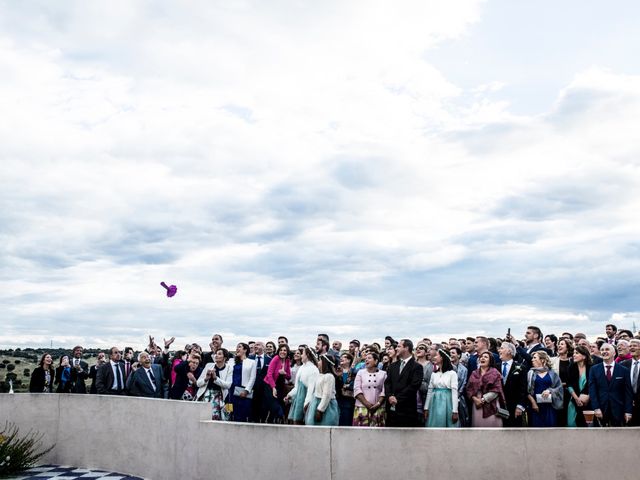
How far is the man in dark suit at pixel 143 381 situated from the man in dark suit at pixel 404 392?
20.3ft

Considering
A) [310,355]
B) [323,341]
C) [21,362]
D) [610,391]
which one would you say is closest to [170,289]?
[323,341]

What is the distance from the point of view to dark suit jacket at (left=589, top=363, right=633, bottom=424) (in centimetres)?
920

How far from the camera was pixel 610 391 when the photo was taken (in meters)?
9.23

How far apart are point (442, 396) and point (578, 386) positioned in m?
2.12

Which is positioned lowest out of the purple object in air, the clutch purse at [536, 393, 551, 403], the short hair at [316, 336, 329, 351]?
the clutch purse at [536, 393, 551, 403]

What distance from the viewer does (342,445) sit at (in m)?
8.52

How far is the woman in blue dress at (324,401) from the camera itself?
9711 mm

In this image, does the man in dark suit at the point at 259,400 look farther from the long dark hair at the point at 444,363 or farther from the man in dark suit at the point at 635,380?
the man in dark suit at the point at 635,380

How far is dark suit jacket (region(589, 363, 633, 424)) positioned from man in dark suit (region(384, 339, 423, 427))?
251 cm

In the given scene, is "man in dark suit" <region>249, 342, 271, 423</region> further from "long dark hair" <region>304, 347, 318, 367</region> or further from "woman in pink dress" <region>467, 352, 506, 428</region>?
"woman in pink dress" <region>467, 352, 506, 428</region>

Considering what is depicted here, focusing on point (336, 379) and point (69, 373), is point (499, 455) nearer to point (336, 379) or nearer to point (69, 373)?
point (336, 379)

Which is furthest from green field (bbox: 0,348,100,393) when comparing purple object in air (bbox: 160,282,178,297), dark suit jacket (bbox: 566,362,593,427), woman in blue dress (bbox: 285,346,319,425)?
dark suit jacket (bbox: 566,362,593,427)

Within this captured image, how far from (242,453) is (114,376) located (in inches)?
248

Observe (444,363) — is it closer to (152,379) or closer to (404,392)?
(404,392)
